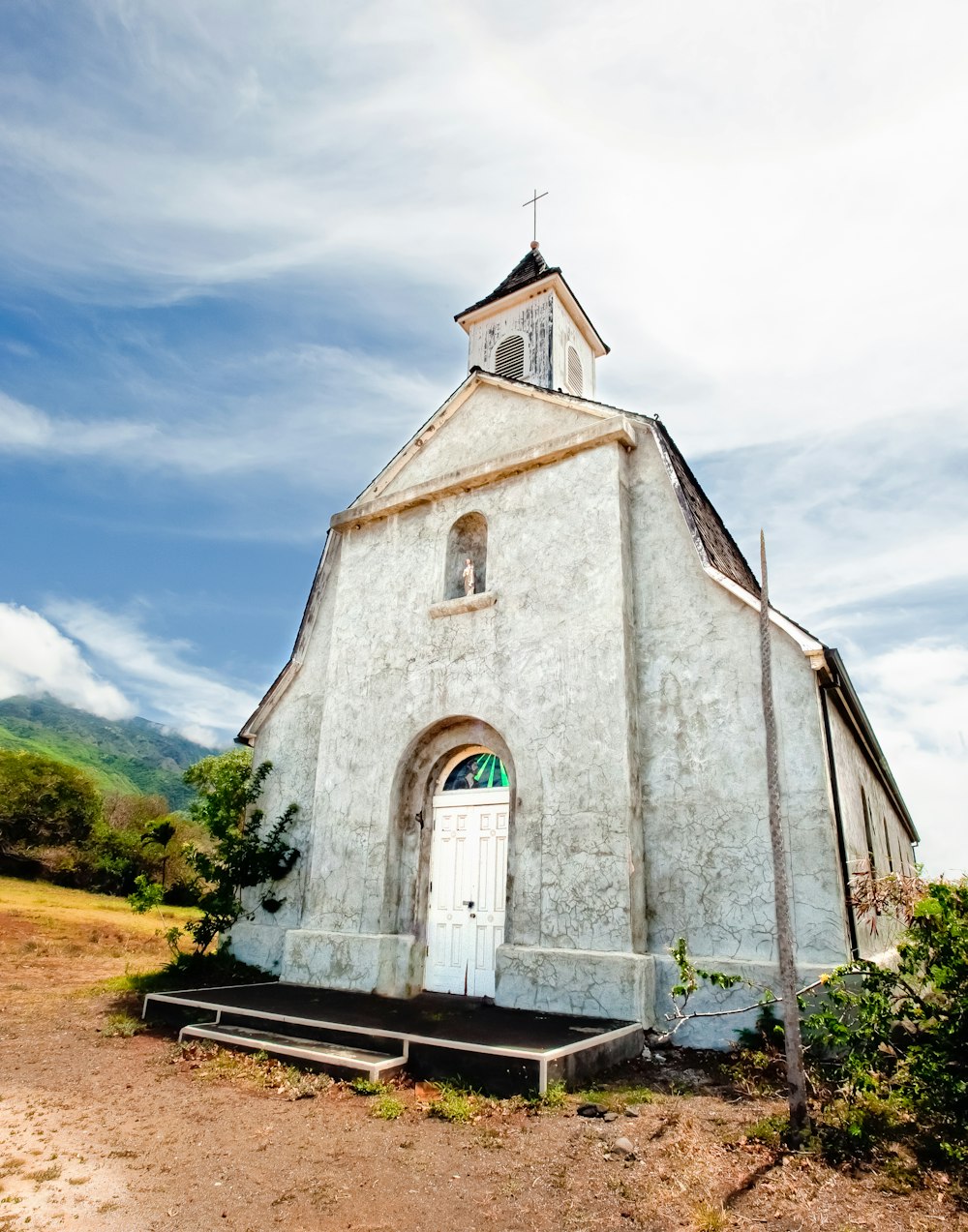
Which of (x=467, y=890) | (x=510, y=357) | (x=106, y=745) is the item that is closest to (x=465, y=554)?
(x=510, y=357)

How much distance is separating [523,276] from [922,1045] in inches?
591

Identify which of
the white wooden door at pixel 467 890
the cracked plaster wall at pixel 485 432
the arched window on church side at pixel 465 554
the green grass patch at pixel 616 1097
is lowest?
the green grass patch at pixel 616 1097

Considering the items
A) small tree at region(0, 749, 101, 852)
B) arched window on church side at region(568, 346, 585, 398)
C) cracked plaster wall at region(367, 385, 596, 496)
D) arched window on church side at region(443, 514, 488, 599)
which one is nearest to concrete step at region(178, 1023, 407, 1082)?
arched window on church side at region(443, 514, 488, 599)

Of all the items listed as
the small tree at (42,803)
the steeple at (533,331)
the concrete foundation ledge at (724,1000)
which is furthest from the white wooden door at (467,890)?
the small tree at (42,803)

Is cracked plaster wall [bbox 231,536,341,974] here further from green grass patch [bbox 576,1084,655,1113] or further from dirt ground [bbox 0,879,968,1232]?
green grass patch [bbox 576,1084,655,1113]

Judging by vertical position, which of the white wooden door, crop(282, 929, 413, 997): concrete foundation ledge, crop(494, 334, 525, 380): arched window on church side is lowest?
crop(282, 929, 413, 997): concrete foundation ledge

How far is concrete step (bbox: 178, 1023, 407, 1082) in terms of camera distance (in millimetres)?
6907

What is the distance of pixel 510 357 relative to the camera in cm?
1516

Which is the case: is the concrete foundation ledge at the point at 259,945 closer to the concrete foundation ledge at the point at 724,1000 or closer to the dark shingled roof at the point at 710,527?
the concrete foundation ledge at the point at 724,1000

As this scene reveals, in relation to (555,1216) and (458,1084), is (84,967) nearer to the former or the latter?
(458,1084)

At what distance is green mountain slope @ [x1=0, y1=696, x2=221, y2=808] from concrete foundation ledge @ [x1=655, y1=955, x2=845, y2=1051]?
41.4 metres

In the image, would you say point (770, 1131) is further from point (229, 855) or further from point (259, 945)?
point (229, 855)

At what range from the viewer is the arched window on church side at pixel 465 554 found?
12.3m

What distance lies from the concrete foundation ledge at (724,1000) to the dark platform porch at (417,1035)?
0.69 m
